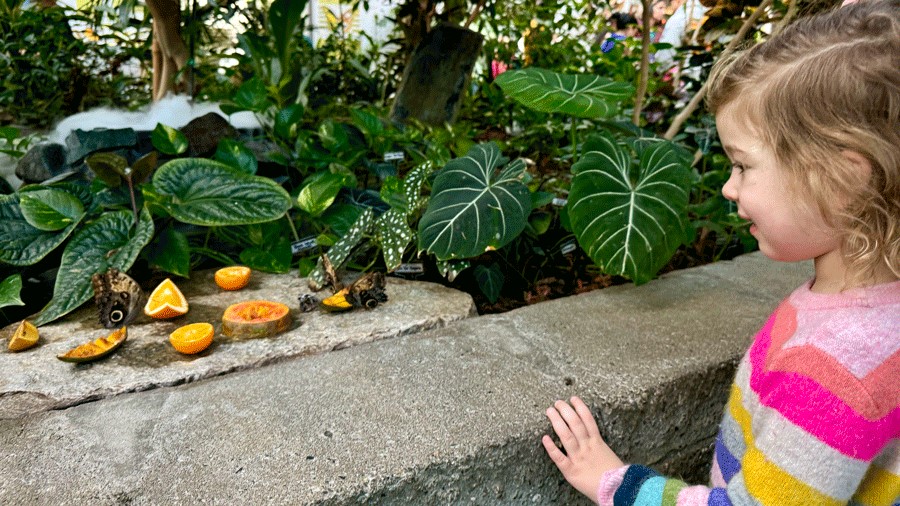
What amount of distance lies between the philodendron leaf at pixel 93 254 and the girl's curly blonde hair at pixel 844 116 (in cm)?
151

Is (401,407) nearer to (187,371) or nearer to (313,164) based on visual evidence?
(187,371)

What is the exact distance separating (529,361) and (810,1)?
1.62 metres

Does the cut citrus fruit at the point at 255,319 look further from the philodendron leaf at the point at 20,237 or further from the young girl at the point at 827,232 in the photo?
the young girl at the point at 827,232

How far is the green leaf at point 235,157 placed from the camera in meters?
2.12

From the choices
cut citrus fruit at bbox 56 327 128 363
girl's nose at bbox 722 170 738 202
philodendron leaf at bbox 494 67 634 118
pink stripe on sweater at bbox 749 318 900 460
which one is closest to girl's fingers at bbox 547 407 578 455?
pink stripe on sweater at bbox 749 318 900 460

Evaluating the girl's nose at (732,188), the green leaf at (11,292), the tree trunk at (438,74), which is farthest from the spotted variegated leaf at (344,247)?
the tree trunk at (438,74)

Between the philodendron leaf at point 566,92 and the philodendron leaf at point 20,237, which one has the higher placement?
the philodendron leaf at point 566,92

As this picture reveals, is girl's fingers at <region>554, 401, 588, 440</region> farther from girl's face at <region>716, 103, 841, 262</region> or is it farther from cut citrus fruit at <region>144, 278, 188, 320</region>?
cut citrus fruit at <region>144, 278, 188, 320</region>

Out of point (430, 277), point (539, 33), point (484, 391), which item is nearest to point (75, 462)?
point (484, 391)

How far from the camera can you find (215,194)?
1817 mm

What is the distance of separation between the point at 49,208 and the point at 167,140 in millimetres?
477

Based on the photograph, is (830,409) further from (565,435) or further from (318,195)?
(318,195)

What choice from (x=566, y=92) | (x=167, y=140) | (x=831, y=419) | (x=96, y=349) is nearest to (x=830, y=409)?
(x=831, y=419)

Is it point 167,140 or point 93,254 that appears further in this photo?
point 167,140
